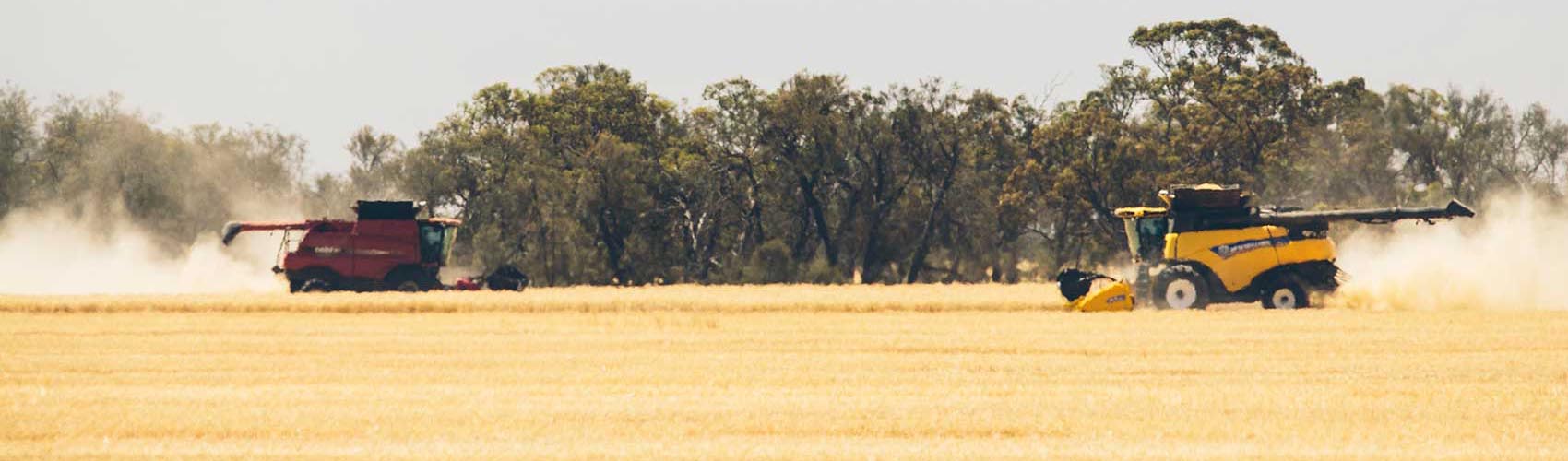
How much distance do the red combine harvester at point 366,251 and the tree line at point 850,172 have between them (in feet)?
43.6

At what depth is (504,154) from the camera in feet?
211

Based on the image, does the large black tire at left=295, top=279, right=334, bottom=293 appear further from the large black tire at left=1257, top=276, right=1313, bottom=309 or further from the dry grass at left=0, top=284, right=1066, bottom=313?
the large black tire at left=1257, top=276, right=1313, bottom=309

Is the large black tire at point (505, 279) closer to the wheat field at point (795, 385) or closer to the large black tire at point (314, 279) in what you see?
the large black tire at point (314, 279)

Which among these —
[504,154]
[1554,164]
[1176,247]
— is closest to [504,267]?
[1176,247]

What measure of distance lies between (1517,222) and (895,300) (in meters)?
10.9

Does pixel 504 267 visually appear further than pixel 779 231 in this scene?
No

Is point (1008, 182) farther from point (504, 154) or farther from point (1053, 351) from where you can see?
point (1053, 351)

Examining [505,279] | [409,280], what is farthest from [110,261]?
[505,279]

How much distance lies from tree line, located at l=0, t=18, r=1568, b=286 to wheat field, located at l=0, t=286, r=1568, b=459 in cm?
2569

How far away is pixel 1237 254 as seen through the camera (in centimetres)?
3431

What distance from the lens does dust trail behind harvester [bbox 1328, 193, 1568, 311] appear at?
111ft

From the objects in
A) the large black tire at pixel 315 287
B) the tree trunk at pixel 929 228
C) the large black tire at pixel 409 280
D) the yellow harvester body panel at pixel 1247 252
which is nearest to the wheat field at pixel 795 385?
the yellow harvester body panel at pixel 1247 252

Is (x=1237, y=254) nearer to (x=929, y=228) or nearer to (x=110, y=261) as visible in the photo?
(x=929, y=228)

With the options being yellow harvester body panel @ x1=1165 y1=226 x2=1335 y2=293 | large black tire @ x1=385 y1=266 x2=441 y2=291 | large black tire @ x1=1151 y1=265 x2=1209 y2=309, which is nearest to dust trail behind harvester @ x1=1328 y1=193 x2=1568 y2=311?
yellow harvester body panel @ x1=1165 y1=226 x2=1335 y2=293
